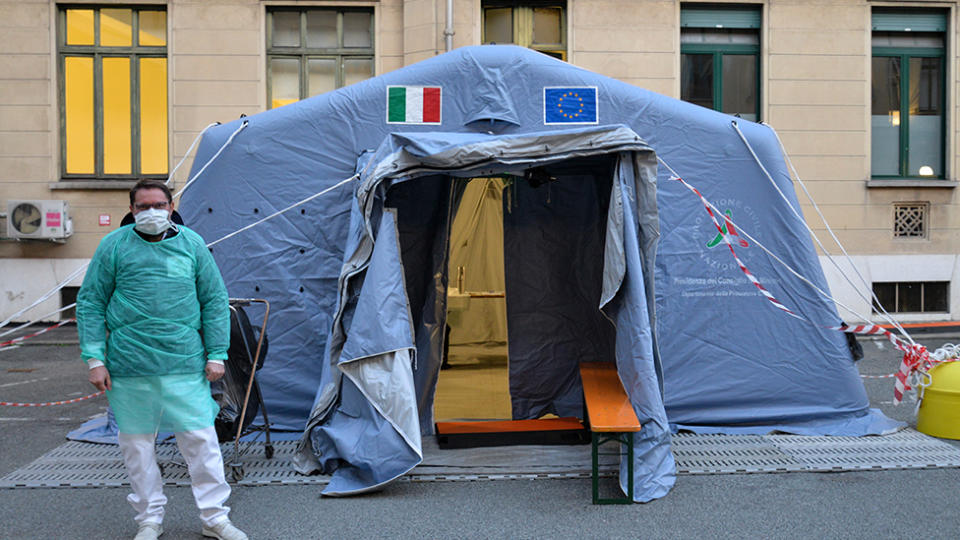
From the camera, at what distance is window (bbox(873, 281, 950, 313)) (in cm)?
1217

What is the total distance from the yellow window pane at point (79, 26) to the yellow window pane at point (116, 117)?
1.38ft

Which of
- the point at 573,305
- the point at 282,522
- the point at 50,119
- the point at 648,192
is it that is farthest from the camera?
the point at 50,119

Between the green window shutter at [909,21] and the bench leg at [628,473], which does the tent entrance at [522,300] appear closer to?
the bench leg at [628,473]

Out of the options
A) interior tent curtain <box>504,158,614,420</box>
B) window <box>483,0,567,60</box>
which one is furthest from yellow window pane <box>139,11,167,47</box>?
interior tent curtain <box>504,158,614,420</box>

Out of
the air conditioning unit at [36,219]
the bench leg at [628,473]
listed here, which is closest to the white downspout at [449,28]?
the air conditioning unit at [36,219]

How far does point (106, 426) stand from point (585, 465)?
352 cm

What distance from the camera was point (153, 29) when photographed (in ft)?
40.0

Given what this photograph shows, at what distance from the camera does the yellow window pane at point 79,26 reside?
12.1 m

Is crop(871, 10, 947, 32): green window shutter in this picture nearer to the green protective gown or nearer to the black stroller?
the black stroller

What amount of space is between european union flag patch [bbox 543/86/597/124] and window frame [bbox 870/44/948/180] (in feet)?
26.5

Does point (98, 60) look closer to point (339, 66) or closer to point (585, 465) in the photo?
point (339, 66)

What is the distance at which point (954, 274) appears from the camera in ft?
39.8

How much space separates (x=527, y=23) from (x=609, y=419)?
28.5 feet

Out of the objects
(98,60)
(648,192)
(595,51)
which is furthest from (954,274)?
(98,60)
